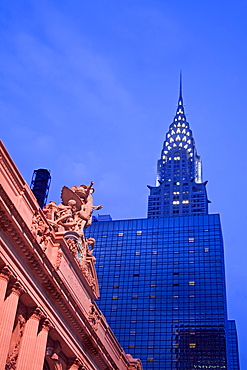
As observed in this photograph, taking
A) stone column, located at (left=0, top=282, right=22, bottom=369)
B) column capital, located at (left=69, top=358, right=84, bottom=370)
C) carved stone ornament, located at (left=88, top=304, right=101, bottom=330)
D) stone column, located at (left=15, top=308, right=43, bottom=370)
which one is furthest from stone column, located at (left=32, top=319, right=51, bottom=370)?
carved stone ornament, located at (left=88, top=304, right=101, bottom=330)

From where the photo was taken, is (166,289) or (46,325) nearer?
(46,325)

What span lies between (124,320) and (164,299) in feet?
36.6

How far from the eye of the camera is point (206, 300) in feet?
397

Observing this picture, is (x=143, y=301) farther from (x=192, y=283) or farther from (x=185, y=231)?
(x=185, y=231)

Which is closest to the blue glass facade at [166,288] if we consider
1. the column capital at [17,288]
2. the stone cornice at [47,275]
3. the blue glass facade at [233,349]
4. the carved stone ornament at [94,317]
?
the blue glass facade at [233,349]

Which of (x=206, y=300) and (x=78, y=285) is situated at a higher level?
(x=206, y=300)

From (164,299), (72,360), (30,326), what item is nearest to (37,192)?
(72,360)

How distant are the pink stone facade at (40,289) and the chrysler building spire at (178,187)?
127 meters

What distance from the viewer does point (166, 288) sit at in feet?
417

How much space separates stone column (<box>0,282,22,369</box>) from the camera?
27725mm

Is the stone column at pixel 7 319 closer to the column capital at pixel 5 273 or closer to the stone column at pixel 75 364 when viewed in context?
the column capital at pixel 5 273

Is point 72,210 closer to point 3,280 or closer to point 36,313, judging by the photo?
point 36,313

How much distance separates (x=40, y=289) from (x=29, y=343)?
3706mm

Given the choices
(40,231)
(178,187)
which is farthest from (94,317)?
(178,187)
